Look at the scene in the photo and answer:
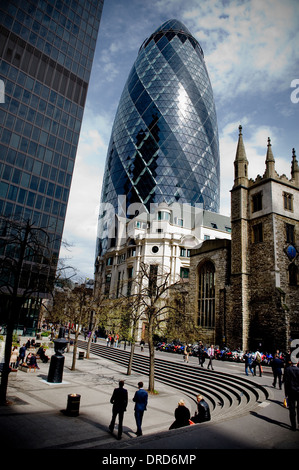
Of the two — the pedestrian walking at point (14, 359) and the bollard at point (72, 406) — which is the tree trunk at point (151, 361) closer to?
the bollard at point (72, 406)

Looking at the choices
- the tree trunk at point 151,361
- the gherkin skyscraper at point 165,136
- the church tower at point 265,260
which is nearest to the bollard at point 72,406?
the tree trunk at point 151,361

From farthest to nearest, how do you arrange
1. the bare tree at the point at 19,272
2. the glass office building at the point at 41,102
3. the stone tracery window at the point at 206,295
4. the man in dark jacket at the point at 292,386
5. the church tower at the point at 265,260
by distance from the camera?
the glass office building at the point at 41,102
the stone tracery window at the point at 206,295
the church tower at the point at 265,260
the bare tree at the point at 19,272
the man in dark jacket at the point at 292,386

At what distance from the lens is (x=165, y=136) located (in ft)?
272

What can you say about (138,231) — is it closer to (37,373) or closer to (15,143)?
(15,143)

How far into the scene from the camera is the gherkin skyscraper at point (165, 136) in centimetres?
8075

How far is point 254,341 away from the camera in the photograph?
93.7ft

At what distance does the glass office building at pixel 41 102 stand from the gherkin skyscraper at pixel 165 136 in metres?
32.0

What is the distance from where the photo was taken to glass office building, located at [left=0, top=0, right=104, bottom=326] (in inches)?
1614

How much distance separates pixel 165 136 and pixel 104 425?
81.9 metres

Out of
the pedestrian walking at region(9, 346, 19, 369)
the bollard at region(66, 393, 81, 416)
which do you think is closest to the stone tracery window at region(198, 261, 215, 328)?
the pedestrian walking at region(9, 346, 19, 369)

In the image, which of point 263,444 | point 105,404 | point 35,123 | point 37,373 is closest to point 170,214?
point 35,123

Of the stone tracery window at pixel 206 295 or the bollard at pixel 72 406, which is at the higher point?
the stone tracery window at pixel 206 295

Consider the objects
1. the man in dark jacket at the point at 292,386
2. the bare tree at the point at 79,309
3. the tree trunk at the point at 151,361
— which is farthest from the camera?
the bare tree at the point at 79,309

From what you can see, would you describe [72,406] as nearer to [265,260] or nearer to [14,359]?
[14,359]
